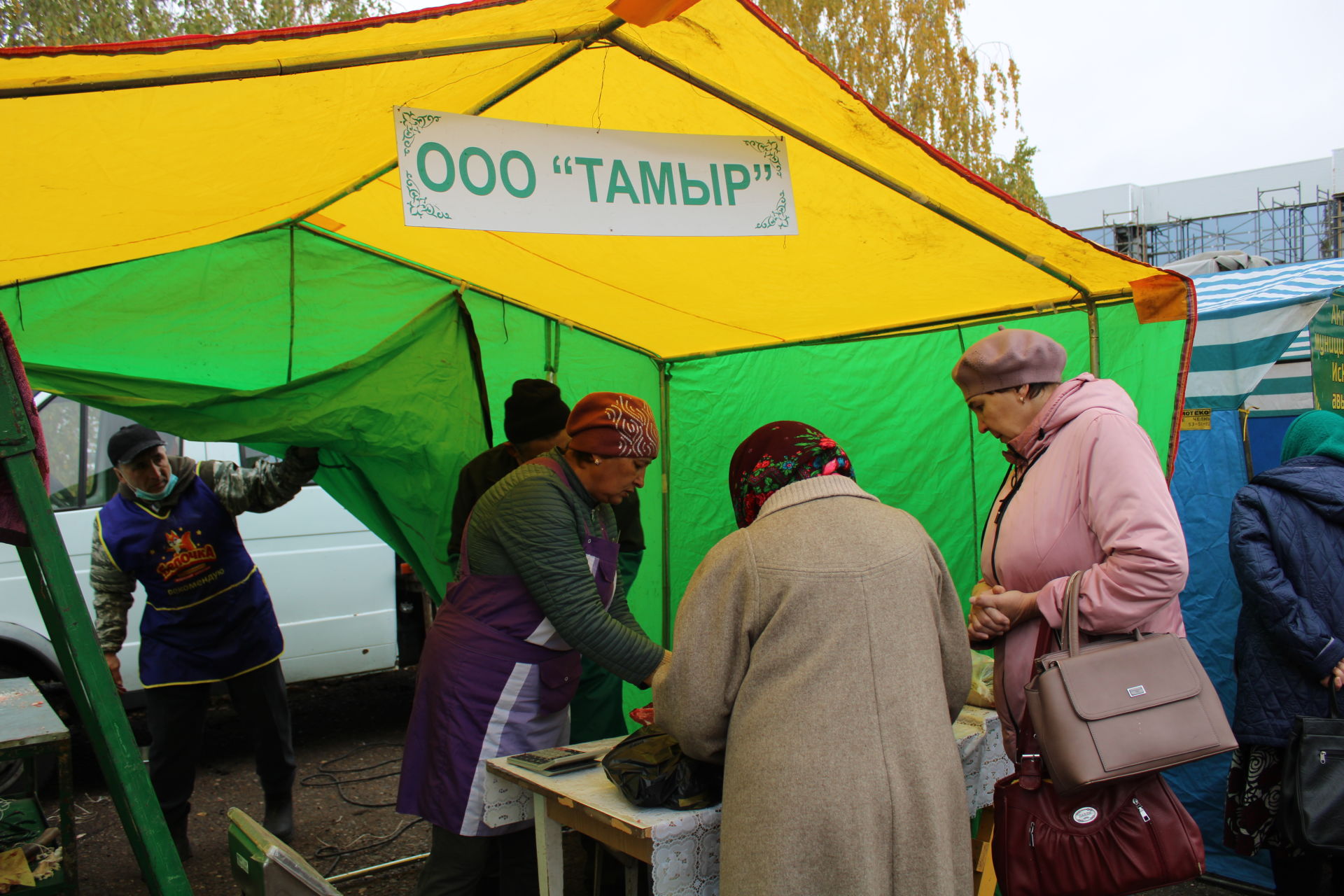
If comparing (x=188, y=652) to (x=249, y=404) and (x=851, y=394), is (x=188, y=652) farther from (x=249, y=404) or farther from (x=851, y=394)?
(x=851, y=394)

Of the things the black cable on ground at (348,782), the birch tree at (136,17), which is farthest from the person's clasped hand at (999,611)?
the birch tree at (136,17)

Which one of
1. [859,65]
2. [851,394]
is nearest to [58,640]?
[851,394]

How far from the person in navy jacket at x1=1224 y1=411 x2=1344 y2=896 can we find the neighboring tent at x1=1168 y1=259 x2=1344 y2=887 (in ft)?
2.26

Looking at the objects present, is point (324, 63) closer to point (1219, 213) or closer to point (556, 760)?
point (556, 760)

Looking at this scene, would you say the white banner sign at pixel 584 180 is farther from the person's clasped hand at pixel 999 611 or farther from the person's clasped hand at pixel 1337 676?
the person's clasped hand at pixel 1337 676

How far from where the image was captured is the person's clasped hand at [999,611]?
2055 mm

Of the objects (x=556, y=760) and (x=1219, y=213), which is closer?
(x=556, y=760)

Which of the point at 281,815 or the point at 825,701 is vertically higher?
the point at 825,701

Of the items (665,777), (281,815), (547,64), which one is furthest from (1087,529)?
(281,815)

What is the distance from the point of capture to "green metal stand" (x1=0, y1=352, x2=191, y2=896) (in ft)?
5.07

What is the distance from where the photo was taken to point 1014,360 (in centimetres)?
218

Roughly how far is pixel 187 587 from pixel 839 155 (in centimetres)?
293

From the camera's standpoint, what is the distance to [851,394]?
4031 mm

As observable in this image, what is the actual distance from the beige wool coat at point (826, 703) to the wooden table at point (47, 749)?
150 cm
